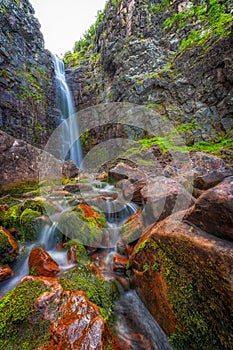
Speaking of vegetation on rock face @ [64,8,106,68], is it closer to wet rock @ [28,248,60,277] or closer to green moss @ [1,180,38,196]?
green moss @ [1,180,38,196]

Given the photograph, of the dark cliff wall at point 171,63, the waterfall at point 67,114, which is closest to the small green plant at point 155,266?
the dark cliff wall at point 171,63

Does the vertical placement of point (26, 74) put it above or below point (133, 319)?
above

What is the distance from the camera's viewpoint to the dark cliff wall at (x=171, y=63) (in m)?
11.9

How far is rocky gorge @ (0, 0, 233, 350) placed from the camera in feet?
5.69

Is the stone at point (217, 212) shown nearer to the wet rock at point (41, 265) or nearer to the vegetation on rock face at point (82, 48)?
the wet rock at point (41, 265)

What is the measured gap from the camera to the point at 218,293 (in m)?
1.55

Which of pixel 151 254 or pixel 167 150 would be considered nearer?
pixel 151 254

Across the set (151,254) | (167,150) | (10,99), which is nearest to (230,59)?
(167,150)

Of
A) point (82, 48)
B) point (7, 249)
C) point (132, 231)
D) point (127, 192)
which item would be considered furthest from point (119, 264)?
point (82, 48)

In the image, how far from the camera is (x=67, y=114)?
70.3ft

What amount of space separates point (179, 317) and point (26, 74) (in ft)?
68.0

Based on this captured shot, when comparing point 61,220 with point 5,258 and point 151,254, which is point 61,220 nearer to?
point 5,258

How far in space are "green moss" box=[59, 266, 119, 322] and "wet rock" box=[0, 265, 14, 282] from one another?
1.02m

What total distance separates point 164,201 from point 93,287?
1.90 meters
